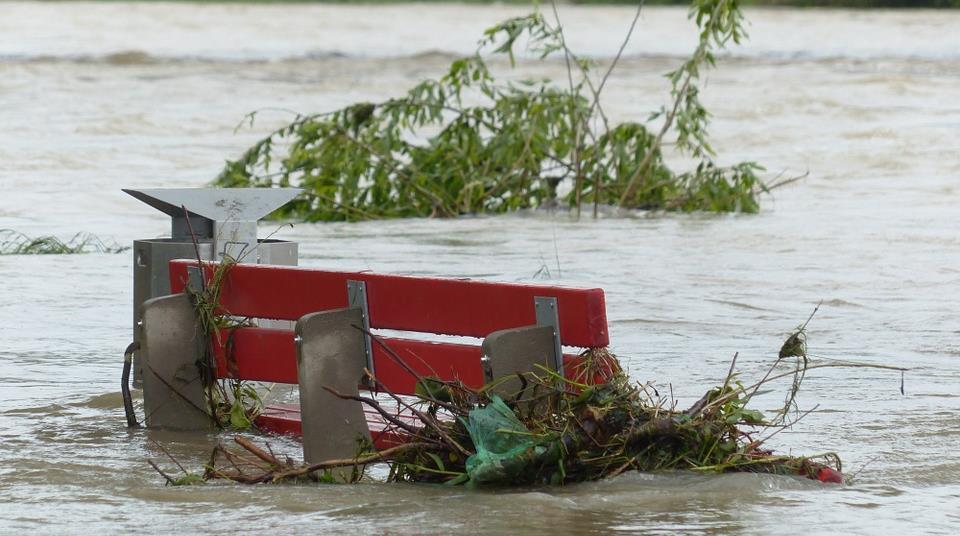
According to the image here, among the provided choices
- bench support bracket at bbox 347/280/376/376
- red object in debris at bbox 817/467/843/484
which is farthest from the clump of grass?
red object in debris at bbox 817/467/843/484

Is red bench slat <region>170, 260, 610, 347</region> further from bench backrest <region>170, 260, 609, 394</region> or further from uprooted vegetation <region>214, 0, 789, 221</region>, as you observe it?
uprooted vegetation <region>214, 0, 789, 221</region>

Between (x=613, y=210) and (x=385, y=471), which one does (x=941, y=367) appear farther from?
(x=613, y=210)

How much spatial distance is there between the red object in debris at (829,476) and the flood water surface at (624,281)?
4 centimetres

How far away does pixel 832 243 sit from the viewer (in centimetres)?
1372

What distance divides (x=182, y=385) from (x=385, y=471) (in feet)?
3.47

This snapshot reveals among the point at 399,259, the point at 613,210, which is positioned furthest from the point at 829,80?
the point at 399,259

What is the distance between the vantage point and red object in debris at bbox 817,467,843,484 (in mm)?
5543

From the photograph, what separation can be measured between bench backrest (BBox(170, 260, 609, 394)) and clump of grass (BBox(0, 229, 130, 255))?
6.51 m

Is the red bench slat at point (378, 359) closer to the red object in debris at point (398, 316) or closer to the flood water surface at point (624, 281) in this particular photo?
the red object in debris at point (398, 316)

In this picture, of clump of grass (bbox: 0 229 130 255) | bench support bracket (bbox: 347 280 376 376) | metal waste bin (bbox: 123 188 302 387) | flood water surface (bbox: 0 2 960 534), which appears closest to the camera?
flood water surface (bbox: 0 2 960 534)

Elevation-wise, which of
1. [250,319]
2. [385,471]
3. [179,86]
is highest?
[179,86]

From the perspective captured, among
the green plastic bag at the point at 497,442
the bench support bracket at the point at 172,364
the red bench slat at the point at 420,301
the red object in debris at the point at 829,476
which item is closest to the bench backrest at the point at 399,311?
the red bench slat at the point at 420,301

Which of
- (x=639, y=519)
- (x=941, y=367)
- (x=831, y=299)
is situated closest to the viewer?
(x=639, y=519)

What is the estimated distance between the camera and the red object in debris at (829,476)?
554 centimetres
